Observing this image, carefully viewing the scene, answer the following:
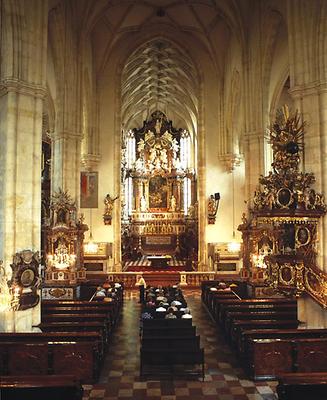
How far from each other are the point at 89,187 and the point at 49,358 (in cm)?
1558

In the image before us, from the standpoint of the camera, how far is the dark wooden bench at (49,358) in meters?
9.74

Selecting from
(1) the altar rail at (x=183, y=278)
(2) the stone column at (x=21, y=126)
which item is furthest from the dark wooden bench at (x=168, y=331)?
(1) the altar rail at (x=183, y=278)

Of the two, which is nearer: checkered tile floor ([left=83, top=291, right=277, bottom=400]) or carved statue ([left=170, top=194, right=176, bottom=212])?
checkered tile floor ([left=83, top=291, right=277, bottom=400])

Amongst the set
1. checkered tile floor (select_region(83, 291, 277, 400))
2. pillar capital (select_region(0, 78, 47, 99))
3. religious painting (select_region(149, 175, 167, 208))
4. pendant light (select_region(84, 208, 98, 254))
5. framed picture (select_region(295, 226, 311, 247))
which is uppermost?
pillar capital (select_region(0, 78, 47, 99))

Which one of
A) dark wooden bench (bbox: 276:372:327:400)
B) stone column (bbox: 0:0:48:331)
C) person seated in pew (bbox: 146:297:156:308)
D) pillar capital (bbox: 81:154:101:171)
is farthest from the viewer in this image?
pillar capital (bbox: 81:154:101:171)

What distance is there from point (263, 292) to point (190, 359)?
957 cm

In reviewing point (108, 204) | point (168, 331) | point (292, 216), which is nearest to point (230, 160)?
point (108, 204)

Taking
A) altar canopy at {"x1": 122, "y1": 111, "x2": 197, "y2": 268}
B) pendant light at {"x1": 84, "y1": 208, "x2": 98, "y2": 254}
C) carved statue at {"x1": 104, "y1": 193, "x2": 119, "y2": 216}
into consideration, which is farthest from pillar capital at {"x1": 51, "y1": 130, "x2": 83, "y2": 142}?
altar canopy at {"x1": 122, "y1": 111, "x2": 197, "y2": 268}

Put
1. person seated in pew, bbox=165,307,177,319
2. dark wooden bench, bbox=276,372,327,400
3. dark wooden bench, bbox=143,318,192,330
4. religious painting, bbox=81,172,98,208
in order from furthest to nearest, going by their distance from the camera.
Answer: religious painting, bbox=81,172,98,208, person seated in pew, bbox=165,307,177,319, dark wooden bench, bbox=143,318,192,330, dark wooden bench, bbox=276,372,327,400

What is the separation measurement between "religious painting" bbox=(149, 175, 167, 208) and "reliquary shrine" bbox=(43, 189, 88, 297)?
21.9m

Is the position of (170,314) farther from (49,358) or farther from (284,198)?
(284,198)

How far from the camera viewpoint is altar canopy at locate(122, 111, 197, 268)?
39.3m

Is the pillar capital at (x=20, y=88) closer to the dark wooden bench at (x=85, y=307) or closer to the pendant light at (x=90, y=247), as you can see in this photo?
the dark wooden bench at (x=85, y=307)

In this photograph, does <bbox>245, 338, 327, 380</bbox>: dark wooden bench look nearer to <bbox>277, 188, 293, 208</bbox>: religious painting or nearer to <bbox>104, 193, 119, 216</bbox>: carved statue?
<bbox>277, 188, 293, 208</bbox>: religious painting
